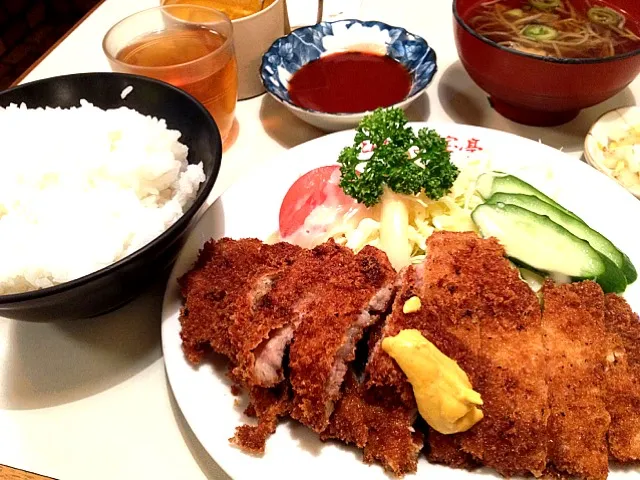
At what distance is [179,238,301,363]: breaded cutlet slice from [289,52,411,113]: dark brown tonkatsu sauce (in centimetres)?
84

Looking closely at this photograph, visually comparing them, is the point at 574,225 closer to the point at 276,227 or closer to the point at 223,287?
the point at 276,227

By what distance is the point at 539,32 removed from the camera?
2.28 metres

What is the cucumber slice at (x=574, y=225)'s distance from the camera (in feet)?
5.20

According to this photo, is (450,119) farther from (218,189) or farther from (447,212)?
(218,189)

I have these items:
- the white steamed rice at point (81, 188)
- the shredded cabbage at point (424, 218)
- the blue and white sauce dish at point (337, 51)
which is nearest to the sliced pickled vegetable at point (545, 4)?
the blue and white sauce dish at point (337, 51)

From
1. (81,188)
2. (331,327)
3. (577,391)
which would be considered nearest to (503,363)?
(577,391)

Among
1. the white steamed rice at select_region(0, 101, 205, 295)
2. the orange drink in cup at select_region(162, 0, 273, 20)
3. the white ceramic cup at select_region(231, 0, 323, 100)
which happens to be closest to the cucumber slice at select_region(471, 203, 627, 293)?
the white steamed rice at select_region(0, 101, 205, 295)

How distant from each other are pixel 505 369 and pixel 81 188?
123cm

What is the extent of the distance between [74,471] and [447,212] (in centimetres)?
137

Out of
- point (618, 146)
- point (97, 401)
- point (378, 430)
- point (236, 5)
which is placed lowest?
point (97, 401)

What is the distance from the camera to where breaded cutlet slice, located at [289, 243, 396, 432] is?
1290 mm

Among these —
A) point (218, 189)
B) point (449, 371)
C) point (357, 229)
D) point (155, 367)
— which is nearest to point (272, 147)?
point (218, 189)

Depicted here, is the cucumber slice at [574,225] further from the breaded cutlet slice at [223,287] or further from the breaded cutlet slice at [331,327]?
the breaded cutlet slice at [223,287]

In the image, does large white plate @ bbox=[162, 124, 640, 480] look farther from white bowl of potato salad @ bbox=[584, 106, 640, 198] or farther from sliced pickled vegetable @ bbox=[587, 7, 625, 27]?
sliced pickled vegetable @ bbox=[587, 7, 625, 27]
